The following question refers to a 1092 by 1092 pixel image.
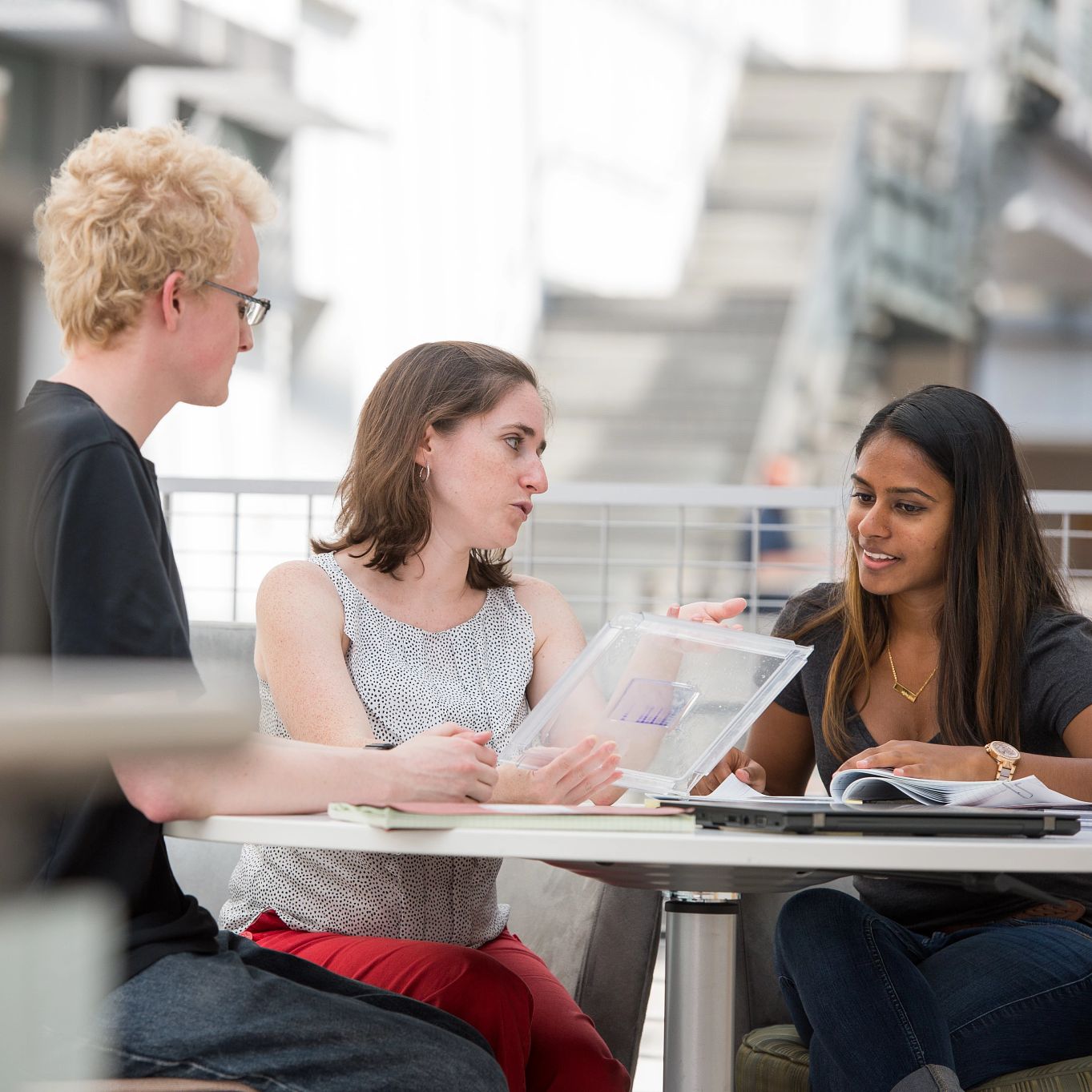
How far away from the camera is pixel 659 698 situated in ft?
4.78

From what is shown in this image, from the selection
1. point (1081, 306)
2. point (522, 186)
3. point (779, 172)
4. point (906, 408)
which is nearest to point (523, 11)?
point (522, 186)

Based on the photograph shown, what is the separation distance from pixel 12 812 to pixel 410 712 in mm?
1268

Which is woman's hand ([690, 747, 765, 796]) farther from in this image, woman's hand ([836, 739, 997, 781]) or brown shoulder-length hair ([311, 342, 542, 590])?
brown shoulder-length hair ([311, 342, 542, 590])

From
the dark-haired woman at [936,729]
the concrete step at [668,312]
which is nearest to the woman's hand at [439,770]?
the dark-haired woman at [936,729]

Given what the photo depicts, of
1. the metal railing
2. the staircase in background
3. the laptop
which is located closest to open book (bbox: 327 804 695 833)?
the laptop

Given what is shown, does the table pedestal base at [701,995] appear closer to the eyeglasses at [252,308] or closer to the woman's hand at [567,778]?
the woman's hand at [567,778]

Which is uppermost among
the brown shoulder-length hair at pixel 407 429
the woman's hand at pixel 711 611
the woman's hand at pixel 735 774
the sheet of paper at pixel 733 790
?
the brown shoulder-length hair at pixel 407 429

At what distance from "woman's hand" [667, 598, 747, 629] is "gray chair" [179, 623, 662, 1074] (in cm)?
47

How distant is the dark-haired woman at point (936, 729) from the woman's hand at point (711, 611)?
21 cm

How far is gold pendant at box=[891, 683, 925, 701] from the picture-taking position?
1874 millimetres

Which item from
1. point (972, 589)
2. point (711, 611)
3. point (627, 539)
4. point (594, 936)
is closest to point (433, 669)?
point (711, 611)

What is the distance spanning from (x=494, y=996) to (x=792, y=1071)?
45 centimetres

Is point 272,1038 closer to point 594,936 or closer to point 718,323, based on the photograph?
point 594,936

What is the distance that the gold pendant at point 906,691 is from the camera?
6.15 ft
